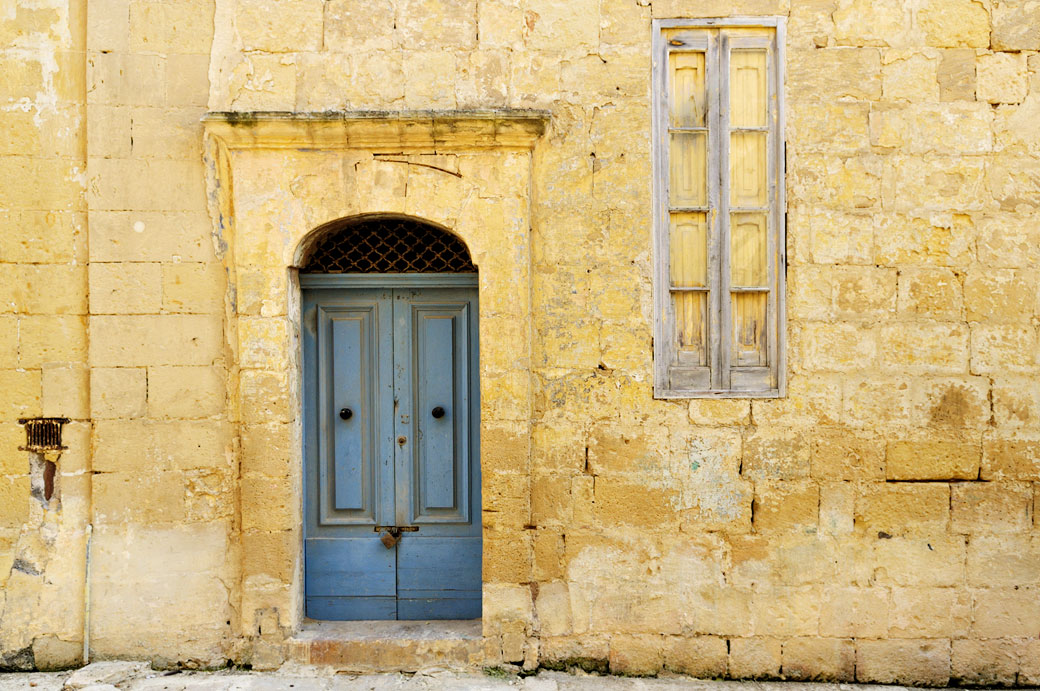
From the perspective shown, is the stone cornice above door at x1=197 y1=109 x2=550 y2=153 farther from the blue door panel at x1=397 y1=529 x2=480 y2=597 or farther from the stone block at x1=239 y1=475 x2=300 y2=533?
the blue door panel at x1=397 y1=529 x2=480 y2=597

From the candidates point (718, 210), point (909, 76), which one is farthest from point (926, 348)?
point (909, 76)

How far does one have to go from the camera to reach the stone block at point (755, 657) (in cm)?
381

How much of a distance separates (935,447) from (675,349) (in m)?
1.46

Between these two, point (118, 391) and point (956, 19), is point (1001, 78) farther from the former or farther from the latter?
point (118, 391)

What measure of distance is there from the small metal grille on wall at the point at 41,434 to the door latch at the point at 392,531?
5.68ft

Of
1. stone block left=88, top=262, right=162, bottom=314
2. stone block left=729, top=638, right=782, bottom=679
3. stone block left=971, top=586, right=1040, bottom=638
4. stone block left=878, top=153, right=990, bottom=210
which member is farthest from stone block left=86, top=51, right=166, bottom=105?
stone block left=971, top=586, right=1040, bottom=638

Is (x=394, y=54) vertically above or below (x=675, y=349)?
above

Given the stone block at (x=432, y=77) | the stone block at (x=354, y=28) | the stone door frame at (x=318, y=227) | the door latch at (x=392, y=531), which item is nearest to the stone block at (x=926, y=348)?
the stone door frame at (x=318, y=227)

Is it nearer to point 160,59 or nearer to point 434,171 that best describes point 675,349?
point 434,171

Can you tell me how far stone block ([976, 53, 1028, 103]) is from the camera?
3811 mm

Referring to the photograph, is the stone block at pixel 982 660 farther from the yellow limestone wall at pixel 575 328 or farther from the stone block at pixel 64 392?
the stone block at pixel 64 392

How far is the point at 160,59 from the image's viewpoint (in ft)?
12.5

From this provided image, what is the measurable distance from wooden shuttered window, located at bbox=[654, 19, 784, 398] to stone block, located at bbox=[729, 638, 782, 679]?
1.32 metres

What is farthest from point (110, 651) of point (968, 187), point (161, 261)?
point (968, 187)
